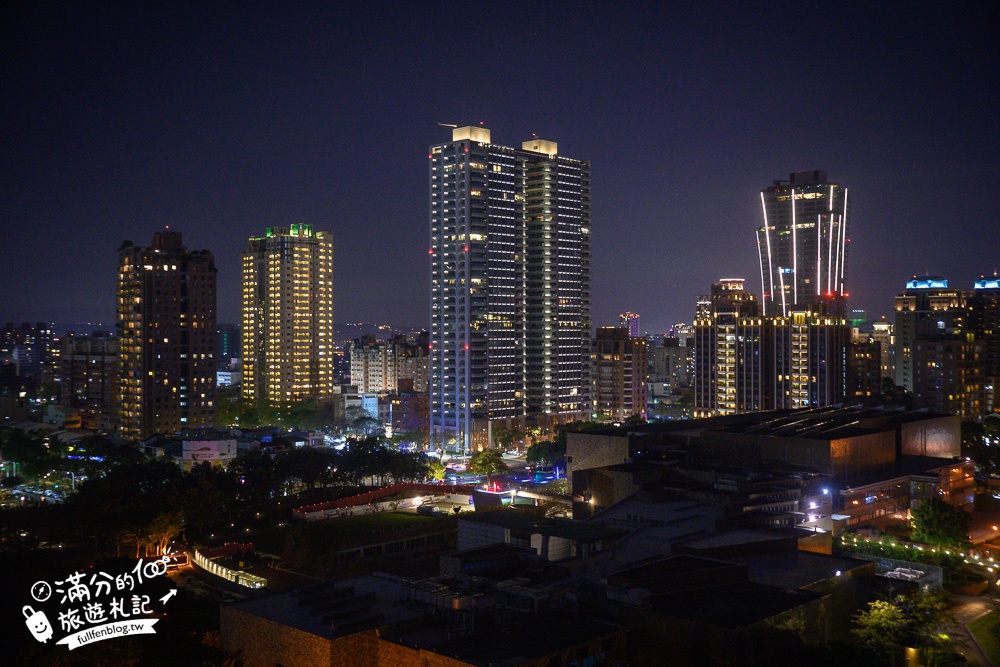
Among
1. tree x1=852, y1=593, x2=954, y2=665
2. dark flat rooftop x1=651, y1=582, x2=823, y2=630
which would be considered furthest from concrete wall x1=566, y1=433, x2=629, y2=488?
tree x1=852, y1=593, x2=954, y2=665

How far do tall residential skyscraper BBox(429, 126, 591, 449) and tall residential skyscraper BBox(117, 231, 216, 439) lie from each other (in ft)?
58.1

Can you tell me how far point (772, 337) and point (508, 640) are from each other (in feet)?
206

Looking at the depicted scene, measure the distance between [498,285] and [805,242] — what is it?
193 feet

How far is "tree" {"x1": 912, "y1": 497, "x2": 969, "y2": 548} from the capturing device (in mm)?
34531

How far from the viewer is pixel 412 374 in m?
103

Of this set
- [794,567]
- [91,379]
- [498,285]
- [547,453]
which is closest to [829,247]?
[498,285]

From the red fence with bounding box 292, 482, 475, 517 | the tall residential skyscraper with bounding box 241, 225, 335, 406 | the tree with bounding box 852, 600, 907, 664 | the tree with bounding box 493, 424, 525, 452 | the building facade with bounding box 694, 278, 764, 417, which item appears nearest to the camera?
the tree with bounding box 852, 600, 907, 664

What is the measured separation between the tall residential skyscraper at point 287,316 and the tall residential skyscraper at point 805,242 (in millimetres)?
54265

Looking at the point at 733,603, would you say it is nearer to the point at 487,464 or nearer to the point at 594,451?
the point at 594,451

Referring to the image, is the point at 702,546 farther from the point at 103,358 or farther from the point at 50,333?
the point at 50,333

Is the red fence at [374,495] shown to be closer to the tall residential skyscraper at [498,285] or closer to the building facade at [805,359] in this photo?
the tall residential skyscraper at [498,285]

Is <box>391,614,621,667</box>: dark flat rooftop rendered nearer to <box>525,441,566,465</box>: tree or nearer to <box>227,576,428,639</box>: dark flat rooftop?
<box>227,576,428,639</box>: dark flat rooftop

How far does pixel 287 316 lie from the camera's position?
94250 millimetres

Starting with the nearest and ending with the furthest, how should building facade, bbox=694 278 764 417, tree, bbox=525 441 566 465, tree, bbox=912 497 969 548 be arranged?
tree, bbox=912 497 969 548
tree, bbox=525 441 566 465
building facade, bbox=694 278 764 417
